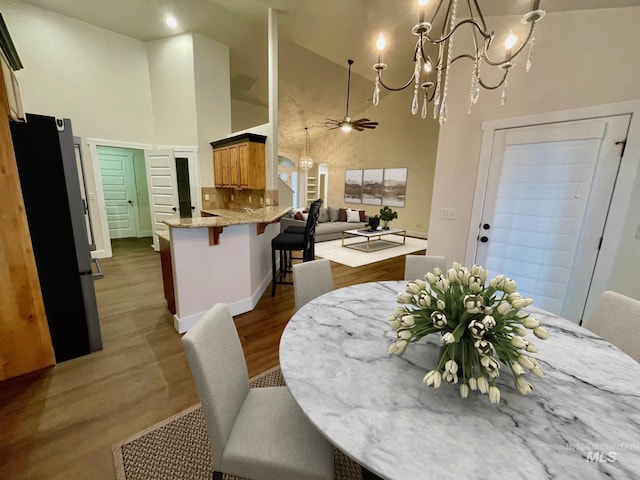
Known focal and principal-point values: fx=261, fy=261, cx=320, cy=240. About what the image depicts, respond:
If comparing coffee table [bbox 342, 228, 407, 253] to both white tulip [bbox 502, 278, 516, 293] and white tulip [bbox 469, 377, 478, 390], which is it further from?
white tulip [bbox 469, 377, 478, 390]

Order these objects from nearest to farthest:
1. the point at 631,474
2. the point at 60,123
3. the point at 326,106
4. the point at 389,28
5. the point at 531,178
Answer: the point at 631,474, the point at 60,123, the point at 531,178, the point at 389,28, the point at 326,106

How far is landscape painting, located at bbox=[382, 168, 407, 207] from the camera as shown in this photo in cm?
797

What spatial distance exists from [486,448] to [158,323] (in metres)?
2.82

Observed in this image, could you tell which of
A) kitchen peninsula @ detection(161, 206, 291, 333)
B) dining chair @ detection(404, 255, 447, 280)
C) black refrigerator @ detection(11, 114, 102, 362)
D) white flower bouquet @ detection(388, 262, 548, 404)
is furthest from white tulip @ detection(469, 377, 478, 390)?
black refrigerator @ detection(11, 114, 102, 362)

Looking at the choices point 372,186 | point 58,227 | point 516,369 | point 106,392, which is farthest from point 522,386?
point 372,186

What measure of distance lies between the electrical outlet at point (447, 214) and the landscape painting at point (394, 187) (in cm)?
508

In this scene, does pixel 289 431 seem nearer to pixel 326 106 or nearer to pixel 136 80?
pixel 136 80

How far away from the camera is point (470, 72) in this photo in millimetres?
2777

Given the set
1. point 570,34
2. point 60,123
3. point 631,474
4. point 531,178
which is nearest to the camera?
point 631,474

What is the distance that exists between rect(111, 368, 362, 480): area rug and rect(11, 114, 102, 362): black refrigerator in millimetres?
1133

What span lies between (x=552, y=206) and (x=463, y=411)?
2572 mm

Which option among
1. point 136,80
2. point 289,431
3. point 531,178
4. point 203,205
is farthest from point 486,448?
point 136,80

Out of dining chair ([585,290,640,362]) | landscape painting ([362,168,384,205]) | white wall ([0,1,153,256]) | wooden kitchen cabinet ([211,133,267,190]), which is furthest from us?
landscape painting ([362,168,384,205])

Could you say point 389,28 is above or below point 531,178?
above
